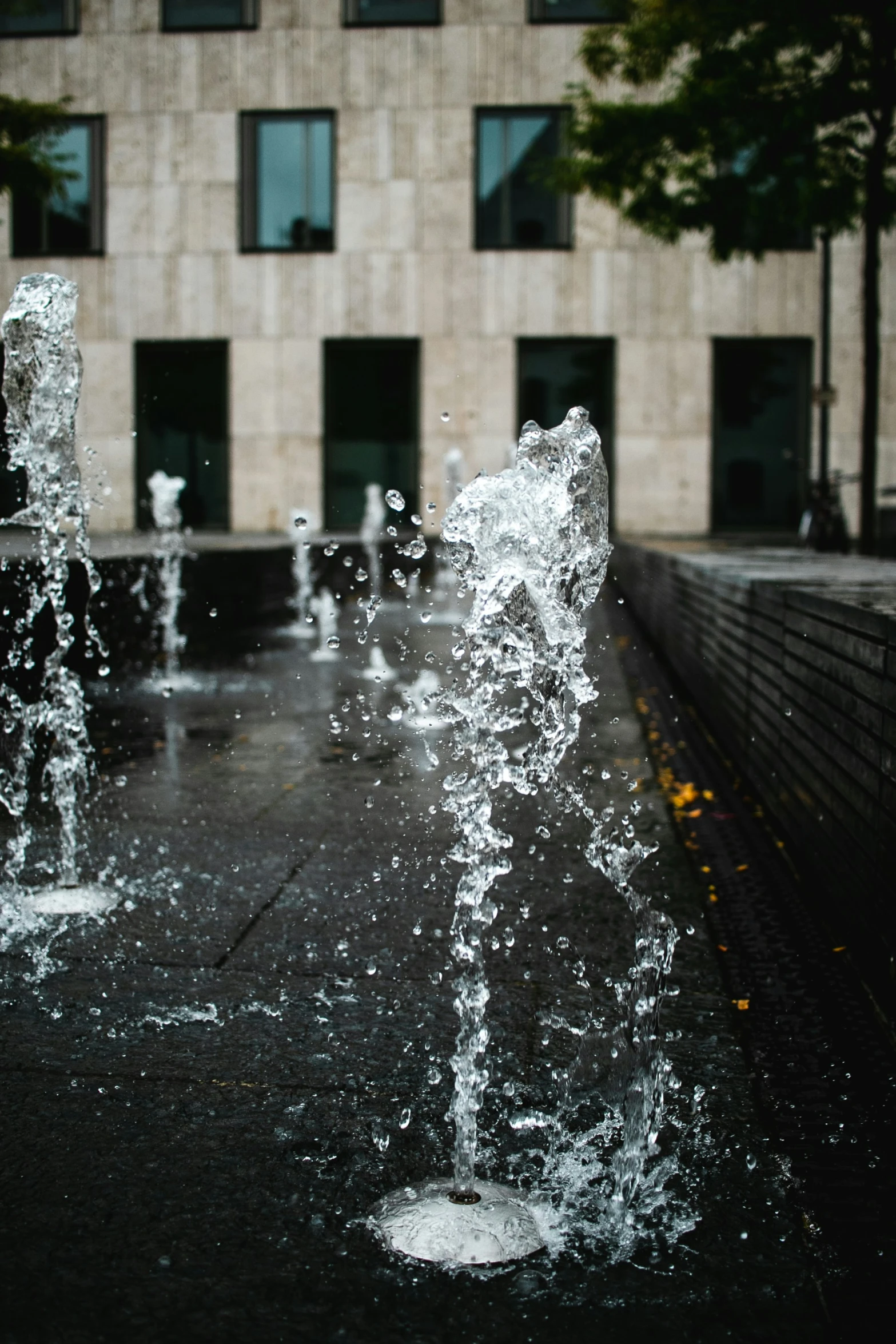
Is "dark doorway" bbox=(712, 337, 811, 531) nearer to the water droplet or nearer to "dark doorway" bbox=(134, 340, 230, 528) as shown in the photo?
"dark doorway" bbox=(134, 340, 230, 528)

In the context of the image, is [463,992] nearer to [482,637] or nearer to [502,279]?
[482,637]

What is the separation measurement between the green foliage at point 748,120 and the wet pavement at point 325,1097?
374 inches

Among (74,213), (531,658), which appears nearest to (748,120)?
(531,658)

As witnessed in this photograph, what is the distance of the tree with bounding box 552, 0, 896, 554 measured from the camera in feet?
42.1

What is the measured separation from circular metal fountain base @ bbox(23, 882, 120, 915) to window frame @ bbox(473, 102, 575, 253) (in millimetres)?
21663

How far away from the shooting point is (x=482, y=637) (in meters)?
3.56

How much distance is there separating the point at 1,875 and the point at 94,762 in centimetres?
212

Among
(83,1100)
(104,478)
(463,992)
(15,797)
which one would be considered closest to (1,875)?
(15,797)

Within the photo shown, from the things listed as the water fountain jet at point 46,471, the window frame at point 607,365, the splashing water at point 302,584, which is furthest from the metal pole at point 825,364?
the water fountain jet at point 46,471

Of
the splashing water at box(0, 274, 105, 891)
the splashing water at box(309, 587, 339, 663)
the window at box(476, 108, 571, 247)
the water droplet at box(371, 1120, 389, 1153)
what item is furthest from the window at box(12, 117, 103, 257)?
the water droplet at box(371, 1120, 389, 1153)

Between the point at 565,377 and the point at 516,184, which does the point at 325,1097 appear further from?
the point at 516,184

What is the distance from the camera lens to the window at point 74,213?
25328 millimetres

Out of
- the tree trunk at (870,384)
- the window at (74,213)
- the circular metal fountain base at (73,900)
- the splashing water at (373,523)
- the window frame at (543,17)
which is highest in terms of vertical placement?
the window frame at (543,17)

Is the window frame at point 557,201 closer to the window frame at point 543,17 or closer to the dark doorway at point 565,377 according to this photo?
the window frame at point 543,17
